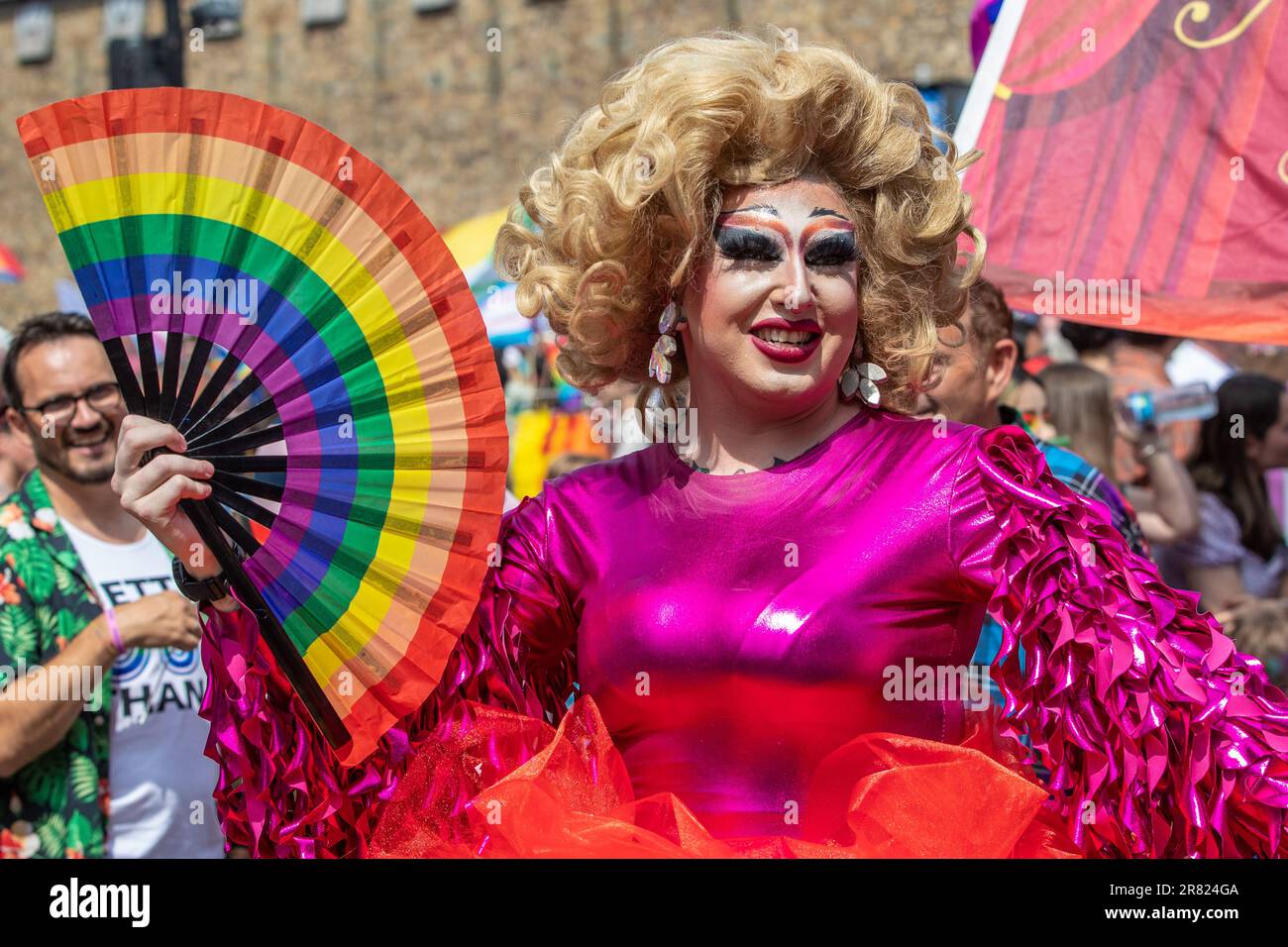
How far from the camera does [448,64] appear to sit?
66.9 ft

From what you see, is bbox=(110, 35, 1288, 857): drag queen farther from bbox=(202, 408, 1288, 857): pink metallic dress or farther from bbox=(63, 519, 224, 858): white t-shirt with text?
bbox=(63, 519, 224, 858): white t-shirt with text

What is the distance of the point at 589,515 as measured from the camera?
2.30 metres

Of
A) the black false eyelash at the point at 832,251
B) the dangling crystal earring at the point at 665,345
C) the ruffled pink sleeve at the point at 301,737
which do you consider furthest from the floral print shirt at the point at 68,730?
the black false eyelash at the point at 832,251

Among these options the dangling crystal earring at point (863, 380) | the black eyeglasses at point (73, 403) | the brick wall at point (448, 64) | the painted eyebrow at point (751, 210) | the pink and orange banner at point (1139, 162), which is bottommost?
the dangling crystal earring at point (863, 380)

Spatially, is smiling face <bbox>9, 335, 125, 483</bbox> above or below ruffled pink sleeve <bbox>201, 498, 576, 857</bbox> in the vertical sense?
above

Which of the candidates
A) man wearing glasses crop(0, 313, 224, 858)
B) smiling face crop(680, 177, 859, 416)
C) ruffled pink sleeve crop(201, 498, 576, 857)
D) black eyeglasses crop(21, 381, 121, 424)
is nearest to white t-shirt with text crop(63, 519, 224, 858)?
man wearing glasses crop(0, 313, 224, 858)

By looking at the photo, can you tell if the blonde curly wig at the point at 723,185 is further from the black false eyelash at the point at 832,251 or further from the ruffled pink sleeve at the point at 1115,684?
the ruffled pink sleeve at the point at 1115,684

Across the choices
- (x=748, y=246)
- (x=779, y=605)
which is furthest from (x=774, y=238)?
(x=779, y=605)

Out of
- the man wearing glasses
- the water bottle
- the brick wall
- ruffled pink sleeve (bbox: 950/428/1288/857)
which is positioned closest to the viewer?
ruffled pink sleeve (bbox: 950/428/1288/857)

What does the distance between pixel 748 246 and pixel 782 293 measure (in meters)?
0.09

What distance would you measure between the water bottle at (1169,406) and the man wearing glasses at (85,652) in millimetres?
3048

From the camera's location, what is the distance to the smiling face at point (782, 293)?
2.17 m

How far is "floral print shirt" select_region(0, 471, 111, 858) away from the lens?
3178mm
